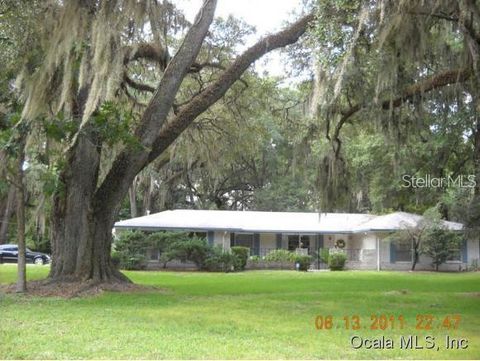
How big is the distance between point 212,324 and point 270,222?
23.0 meters

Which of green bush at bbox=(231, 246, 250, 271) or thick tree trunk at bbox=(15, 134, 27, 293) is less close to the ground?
thick tree trunk at bbox=(15, 134, 27, 293)

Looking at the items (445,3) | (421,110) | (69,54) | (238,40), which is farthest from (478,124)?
(69,54)

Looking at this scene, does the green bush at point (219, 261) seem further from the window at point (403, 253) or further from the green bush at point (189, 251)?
the window at point (403, 253)

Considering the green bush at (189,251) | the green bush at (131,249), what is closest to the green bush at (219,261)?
the green bush at (189,251)

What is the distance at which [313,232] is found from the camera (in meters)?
30.3

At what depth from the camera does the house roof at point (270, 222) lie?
2842 cm

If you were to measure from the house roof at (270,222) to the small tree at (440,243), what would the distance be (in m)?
0.64

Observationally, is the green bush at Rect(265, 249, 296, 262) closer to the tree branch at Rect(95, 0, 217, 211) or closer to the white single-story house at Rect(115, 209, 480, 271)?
the white single-story house at Rect(115, 209, 480, 271)

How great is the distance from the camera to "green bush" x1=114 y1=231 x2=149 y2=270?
2588 centimetres

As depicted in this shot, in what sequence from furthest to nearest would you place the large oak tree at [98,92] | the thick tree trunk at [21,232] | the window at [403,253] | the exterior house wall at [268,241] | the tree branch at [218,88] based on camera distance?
the exterior house wall at [268,241]
the window at [403,253]
the tree branch at [218,88]
the thick tree trunk at [21,232]
the large oak tree at [98,92]

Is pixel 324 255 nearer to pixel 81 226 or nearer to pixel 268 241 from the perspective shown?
pixel 268 241

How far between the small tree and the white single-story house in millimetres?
502

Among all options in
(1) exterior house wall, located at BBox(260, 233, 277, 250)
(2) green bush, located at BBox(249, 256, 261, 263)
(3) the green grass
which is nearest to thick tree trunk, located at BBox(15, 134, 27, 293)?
(3) the green grass
